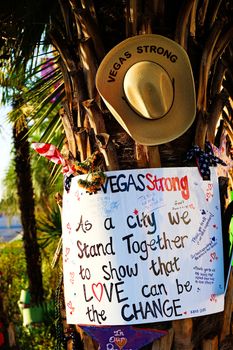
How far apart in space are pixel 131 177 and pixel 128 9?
96 cm

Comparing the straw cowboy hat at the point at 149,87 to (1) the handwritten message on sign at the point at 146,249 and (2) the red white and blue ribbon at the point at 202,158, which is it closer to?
(2) the red white and blue ribbon at the point at 202,158

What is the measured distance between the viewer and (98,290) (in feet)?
12.8

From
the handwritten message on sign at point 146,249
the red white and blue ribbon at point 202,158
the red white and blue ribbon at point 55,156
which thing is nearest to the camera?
the handwritten message on sign at point 146,249

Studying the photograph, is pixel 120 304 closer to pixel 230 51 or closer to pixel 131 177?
pixel 131 177

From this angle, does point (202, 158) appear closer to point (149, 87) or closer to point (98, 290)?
point (149, 87)

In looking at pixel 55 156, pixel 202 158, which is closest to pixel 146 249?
pixel 202 158

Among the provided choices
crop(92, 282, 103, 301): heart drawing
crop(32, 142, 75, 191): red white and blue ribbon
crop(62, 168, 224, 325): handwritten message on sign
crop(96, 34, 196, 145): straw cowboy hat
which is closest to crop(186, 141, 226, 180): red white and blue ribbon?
crop(62, 168, 224, 325): handwritten message on sign

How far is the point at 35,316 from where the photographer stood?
32.0ft

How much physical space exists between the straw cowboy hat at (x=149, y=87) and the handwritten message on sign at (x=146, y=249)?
255 mm

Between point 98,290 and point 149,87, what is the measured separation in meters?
1.18

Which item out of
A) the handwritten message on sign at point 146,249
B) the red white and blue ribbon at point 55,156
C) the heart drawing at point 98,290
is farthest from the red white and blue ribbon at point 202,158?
the heart drawing at point 98,290

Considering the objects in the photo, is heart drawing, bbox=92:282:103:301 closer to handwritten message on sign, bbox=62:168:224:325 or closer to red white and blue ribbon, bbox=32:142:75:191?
handwritten message on sign, bbox=62:168:224:325

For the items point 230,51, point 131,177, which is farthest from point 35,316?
point 131,177

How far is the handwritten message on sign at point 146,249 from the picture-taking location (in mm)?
3832
